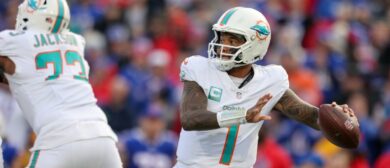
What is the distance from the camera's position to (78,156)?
6910 millimetres

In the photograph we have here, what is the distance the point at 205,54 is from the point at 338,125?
6.92 m

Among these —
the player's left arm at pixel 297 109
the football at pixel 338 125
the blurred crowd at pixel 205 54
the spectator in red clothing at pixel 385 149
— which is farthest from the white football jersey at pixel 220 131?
the spectator in red clothing at pixel 385 149

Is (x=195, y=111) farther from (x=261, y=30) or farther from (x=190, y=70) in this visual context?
(x=261, y=30)

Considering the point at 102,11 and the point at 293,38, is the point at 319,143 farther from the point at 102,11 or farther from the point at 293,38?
the point at 102,11

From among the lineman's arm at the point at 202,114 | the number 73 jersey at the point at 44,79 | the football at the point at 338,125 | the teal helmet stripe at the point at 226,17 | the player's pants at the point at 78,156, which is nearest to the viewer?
the lineman's arm at the point at 202,114

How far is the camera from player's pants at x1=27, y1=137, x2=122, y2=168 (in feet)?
22.5

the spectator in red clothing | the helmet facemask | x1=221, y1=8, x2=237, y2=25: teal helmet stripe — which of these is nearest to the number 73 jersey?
the helmet facemask

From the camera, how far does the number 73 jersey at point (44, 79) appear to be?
23.0 feet

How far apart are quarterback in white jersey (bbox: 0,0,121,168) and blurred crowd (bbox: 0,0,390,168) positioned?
222 centimetres

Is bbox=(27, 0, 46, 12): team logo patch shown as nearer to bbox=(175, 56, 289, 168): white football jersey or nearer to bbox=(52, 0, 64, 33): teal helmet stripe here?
bbox=(52, 0, 64, 33): teal helmet stripe

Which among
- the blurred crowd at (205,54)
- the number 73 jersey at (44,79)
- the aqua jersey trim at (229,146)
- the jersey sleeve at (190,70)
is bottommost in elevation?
the blurred crowd at (205,54)

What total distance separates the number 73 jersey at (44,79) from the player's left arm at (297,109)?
4.10 ft

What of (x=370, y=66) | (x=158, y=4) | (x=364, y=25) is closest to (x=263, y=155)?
(x=370, y=66)

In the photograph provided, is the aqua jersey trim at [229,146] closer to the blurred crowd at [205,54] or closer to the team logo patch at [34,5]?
the team logo patch at [34,5]
